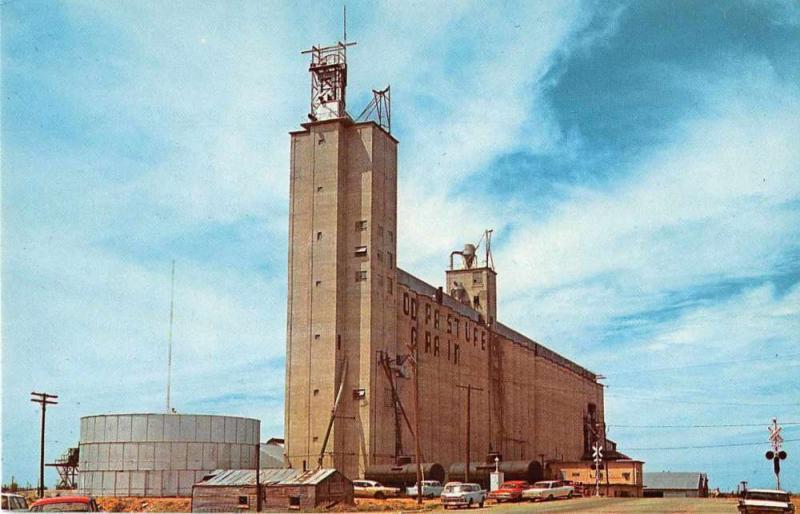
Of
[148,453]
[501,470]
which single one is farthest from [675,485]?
[148,453]

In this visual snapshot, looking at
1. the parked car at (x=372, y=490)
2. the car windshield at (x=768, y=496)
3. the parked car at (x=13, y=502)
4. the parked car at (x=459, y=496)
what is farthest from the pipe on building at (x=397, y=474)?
the parked car at (x=13, y=502)

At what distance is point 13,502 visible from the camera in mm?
35281

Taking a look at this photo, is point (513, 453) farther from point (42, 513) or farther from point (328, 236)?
point (42, 513)

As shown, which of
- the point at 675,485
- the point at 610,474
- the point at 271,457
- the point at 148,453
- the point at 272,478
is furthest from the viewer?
the point at 675,485

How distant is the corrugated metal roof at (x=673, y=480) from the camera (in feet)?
444

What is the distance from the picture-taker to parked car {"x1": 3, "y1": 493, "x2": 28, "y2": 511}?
34.8m

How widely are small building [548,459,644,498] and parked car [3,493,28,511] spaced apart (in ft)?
271

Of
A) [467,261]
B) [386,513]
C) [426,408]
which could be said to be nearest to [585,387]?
[467,261]

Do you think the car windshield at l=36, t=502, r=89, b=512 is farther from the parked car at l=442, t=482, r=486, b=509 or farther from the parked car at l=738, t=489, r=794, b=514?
the parked car at l=442, t=482, r=486, b=509

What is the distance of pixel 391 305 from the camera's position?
87.7 m

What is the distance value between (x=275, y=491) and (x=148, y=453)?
19.9 m

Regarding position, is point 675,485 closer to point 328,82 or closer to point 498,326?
point 498,326

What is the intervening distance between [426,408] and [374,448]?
13.6 metres

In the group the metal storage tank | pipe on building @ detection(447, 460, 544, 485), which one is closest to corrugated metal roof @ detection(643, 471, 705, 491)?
→ pipe on building @ detection(447, 460, 544, 485)
